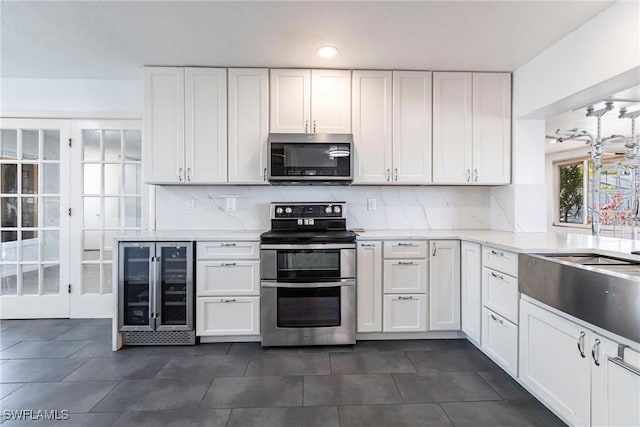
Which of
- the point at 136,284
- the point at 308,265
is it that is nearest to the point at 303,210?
the point at 308,265

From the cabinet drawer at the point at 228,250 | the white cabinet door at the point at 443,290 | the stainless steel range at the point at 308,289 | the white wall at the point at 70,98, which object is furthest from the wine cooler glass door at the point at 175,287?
the white cabinet door at the point at 443,290

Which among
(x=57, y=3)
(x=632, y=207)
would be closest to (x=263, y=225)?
(x=57, y=3)

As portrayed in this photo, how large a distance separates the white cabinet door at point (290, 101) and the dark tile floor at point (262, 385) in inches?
75.1

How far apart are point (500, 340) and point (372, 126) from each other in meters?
1.96

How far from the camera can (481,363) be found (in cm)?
224

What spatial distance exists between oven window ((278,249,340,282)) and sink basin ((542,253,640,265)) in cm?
142

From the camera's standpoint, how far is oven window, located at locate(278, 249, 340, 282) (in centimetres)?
247

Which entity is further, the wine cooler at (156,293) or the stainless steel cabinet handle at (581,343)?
the wine cooler at (156,293)

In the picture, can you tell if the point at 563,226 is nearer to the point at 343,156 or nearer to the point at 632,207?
the point at 632,207

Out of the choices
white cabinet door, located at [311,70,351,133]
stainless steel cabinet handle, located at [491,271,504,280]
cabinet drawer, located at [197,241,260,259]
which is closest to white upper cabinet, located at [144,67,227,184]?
cabinet drawer, located at [197,241,260,259]

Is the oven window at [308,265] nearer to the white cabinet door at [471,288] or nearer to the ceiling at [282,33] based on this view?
the white cabinet door at [471,288]

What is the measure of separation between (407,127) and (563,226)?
17.8 feet

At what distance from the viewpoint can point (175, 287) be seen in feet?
8.27

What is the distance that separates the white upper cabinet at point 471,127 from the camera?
2850 millimetres
